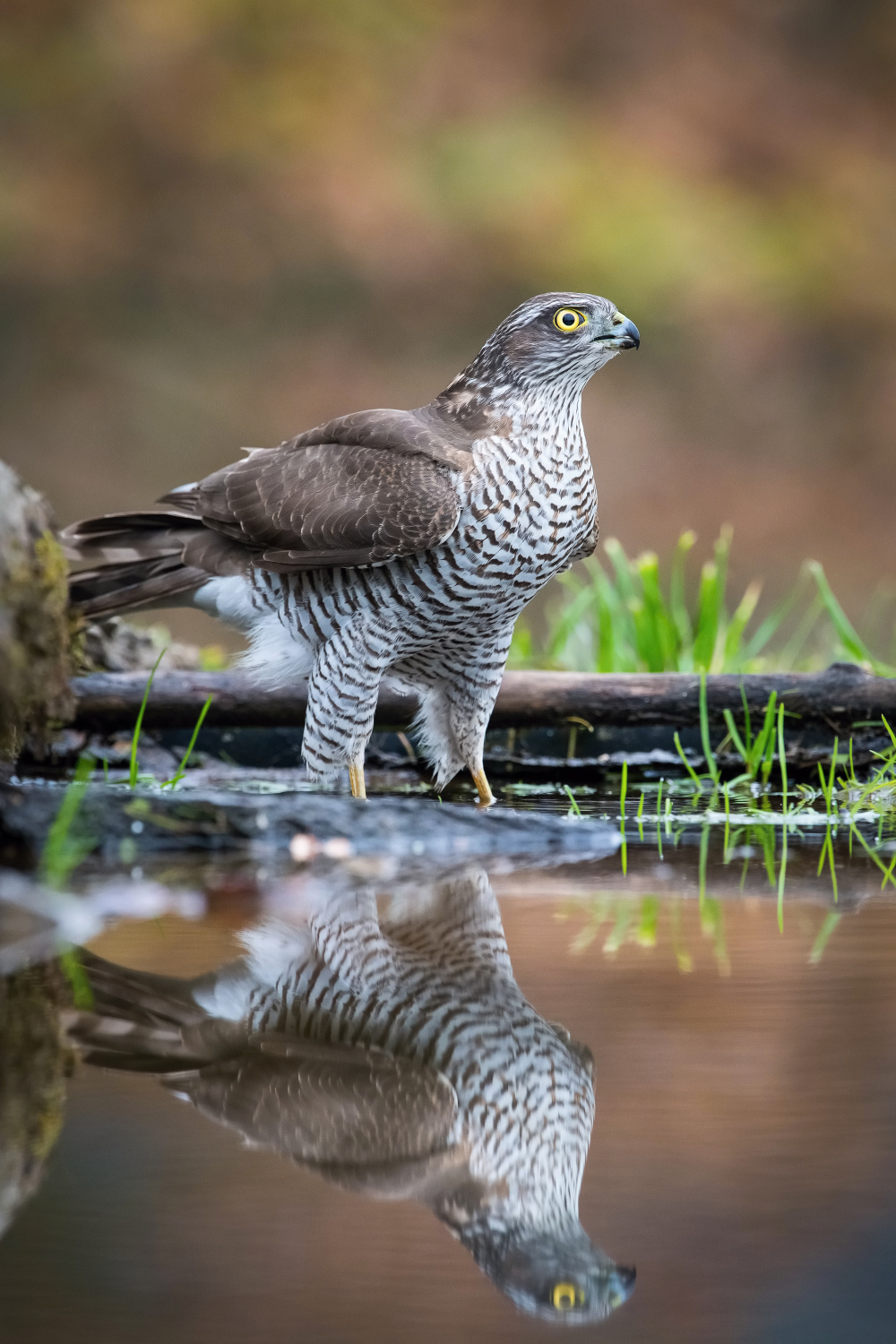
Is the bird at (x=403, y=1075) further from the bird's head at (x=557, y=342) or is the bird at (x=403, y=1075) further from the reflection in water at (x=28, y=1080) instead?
the bird's head at (x=557, y=342)

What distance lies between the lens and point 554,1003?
4.44ft

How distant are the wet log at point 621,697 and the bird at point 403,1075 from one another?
5.79ft

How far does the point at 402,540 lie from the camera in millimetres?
2939

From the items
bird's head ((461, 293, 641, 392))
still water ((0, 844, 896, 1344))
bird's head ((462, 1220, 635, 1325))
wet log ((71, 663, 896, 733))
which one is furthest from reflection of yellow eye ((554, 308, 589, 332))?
bird's head ((462, 1220, 635, 1325))

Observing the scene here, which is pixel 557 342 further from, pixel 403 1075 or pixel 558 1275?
pixel 558 1275

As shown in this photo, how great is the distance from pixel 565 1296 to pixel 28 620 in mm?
1781

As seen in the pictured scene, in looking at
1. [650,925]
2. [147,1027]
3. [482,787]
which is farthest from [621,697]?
[147,1027]

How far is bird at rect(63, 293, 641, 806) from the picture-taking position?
118 inches

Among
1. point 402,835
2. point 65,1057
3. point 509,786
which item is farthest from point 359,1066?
point 509,786

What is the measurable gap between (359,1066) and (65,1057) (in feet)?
0.83

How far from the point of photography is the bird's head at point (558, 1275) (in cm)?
83

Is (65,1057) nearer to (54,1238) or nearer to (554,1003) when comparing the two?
(54,1238)

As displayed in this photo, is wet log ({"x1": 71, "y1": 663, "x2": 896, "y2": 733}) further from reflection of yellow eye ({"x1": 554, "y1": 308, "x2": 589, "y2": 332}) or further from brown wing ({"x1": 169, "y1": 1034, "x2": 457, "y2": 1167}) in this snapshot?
brown wing ({"x1": 169, "y1": 1034, "x2": 457, "y2": 1167})

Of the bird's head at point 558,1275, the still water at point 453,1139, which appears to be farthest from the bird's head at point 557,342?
the bird's head at point 558,1275
